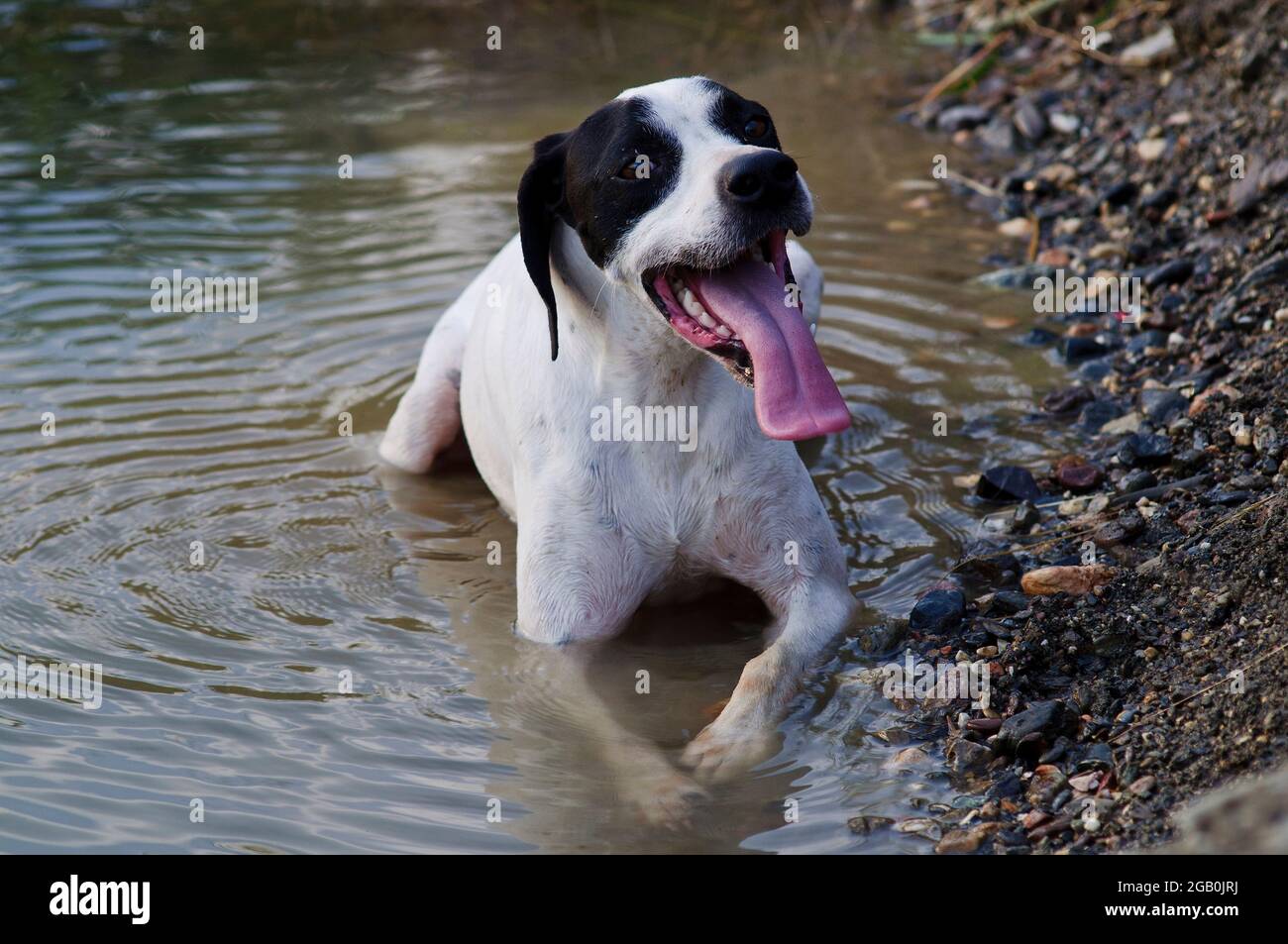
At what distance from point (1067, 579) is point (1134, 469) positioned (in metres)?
0.87

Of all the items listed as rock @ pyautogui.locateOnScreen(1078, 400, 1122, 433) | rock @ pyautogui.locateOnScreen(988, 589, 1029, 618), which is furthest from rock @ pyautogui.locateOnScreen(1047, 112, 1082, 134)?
rock @ pyautogui.locateOnScreen(988, 589, 1029, 618)

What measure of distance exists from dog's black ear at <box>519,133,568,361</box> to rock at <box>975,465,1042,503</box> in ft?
5.88

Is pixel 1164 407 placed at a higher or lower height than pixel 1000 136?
lower

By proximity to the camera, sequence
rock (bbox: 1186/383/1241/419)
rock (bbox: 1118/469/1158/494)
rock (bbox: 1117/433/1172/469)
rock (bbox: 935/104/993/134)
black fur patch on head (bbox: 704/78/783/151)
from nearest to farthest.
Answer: black fur patch on head (bbox: 704/78/783/151) < rock (bbox: 1118/469/1158/494) < rock (bbox: 1117/433/1172/469) < rock (bbox: 1186/383/1241/419) < rock (bbox: 935/104/993/134)

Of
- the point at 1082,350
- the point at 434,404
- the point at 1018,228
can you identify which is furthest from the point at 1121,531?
the point at 1018,228

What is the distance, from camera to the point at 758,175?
3.66 m

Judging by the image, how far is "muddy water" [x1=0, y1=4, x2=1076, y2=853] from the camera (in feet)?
12.2

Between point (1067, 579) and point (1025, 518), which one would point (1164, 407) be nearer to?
point (1025, 518)

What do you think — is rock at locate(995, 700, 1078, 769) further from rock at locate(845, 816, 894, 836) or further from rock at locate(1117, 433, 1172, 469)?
rock at locate(1117, 433, 1172, 469)

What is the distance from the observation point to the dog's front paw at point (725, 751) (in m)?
3.74

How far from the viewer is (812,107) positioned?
9.75m

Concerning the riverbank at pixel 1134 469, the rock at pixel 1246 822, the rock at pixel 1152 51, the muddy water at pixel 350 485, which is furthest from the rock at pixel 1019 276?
the rock at pixel 1246 822

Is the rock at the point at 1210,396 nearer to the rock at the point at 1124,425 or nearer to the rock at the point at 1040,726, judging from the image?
the rock at the point at 1124,425
